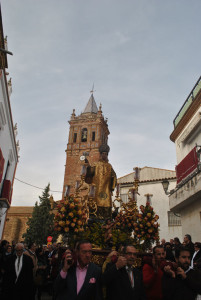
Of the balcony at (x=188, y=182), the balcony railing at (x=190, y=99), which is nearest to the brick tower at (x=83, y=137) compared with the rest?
the balcony railing at (x=190, y=99)

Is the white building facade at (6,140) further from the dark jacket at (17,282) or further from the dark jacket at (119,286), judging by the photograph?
the dark jacket at (119,286)

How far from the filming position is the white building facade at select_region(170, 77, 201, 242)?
11201mm

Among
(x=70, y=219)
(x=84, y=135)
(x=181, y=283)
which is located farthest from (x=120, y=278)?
(x=84, y=135)

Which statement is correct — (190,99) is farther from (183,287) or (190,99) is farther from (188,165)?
(183,287)

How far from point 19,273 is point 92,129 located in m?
46.0

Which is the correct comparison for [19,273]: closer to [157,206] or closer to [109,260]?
[109,260]

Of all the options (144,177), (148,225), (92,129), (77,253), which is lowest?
(77,253)

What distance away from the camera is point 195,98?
40.1 ft

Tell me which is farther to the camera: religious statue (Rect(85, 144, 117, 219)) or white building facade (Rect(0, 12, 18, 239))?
white building facade (Rect(0, 12, 18, 239))

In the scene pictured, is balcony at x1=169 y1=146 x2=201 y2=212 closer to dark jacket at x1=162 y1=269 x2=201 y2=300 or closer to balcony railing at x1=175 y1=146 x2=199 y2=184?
balcony railing at x1=175 y1=146 x2=199 y2=184

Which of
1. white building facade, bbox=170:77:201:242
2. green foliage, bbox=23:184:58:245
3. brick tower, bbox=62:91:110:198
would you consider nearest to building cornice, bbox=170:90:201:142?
white building facade, bbox=170:77:201:242

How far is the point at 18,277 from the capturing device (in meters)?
4.45

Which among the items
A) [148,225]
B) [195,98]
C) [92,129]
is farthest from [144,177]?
[92,129]

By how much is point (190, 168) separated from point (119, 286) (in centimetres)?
1010
